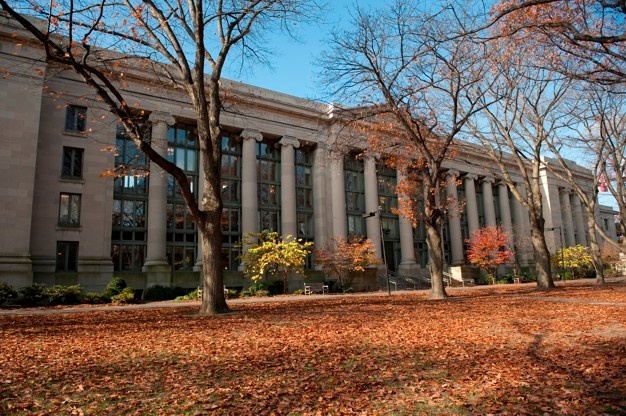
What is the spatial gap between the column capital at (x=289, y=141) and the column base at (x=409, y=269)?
622 inches

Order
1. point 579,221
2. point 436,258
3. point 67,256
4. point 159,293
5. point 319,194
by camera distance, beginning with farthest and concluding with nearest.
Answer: point 579,221, point 319,194, point 67,256, point 159,293, point 436,258

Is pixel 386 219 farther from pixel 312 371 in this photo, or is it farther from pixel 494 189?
pixel 312 371

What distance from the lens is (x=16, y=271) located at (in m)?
24.5

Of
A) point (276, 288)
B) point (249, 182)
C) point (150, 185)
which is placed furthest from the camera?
point (249, 182)

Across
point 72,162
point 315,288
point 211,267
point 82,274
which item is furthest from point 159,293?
point 211,267

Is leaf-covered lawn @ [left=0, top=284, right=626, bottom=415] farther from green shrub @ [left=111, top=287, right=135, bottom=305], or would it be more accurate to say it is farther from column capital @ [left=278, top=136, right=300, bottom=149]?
column capital @ [left=278, top=136, right=300, bottom=149]

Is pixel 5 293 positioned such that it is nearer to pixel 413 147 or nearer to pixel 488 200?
pixel 413 147

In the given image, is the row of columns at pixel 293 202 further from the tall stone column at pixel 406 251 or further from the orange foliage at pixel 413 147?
the orange foliage at pixel 413 147

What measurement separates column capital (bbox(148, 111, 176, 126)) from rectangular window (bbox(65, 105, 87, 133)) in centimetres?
442

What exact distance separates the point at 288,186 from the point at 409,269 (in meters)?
14.8

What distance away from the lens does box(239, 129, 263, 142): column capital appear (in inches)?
1423

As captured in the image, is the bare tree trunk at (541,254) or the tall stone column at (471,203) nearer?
the bare tree trunk at (541,254)

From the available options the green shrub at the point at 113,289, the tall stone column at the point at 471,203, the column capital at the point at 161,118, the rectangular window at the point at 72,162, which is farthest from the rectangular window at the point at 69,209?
the tall stone column at the point at 471,203

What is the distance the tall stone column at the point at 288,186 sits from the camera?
36.8 metres
